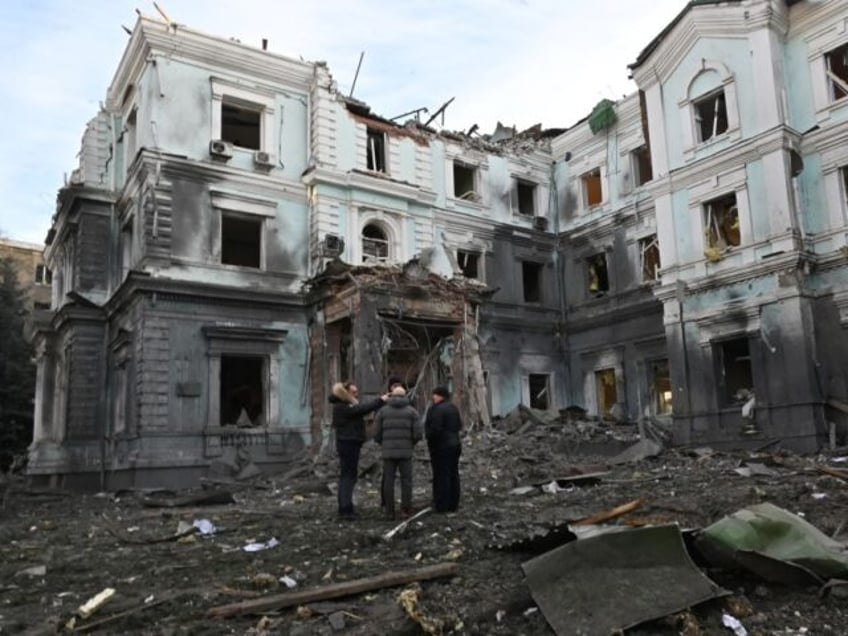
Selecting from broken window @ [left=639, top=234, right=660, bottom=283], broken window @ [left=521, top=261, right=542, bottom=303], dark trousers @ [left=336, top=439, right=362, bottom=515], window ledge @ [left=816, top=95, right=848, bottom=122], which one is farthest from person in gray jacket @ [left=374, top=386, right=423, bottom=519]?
broken window @ [left=521, top=261, right=542, bottom=303]

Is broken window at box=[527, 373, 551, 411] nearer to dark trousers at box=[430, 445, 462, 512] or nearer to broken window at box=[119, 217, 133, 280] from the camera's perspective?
broken window at box=[119, 217, 133, 280]

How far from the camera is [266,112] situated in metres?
21.0

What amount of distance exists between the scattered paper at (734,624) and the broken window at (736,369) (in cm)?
1454

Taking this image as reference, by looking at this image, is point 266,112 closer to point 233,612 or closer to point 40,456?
point 40,456

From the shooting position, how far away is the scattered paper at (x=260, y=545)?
7.32 metres

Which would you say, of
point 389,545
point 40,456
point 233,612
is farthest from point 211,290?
point 233,612

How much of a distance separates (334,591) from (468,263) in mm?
20884

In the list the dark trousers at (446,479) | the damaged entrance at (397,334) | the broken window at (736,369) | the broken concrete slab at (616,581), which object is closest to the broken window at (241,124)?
the damaged entrance at (397,334)

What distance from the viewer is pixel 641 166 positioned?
24906 millimetres

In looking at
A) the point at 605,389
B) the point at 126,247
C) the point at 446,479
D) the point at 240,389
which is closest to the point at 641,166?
the point at 605,389

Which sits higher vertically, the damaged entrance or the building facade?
the building facade

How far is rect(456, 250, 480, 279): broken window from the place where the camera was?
82.1 feet

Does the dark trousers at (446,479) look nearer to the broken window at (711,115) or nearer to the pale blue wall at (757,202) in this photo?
the pale blue wall at (757,202)

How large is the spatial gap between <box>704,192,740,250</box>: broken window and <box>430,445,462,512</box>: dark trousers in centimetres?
1278
